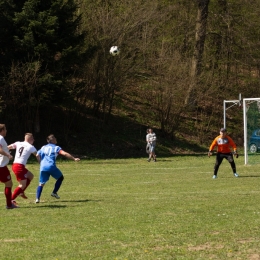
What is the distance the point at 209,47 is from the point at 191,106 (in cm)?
505

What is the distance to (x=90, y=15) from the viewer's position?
41062 millimetres

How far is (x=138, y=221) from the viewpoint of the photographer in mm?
11867

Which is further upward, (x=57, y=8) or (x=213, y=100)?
(x=57, y=8)

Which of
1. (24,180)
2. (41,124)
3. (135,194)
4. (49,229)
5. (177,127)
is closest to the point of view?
(49,229)

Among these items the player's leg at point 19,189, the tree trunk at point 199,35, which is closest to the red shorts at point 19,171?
the player's leg at point 19,189

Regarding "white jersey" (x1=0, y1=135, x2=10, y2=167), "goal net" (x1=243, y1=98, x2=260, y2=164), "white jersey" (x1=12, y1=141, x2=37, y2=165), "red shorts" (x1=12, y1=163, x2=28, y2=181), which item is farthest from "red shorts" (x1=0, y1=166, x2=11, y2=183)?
"goal net" (x1=243, y1=98, x2=260, y2=164)

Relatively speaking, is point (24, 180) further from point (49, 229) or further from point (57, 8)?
point (57, 8)

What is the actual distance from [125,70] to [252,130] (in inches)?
474

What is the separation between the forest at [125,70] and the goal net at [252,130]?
31.7 ft

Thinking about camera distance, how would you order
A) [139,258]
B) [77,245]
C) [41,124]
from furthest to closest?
[41,124] < [77,245] < [139,258]

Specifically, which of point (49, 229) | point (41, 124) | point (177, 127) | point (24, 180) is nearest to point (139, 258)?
point (49, 229)

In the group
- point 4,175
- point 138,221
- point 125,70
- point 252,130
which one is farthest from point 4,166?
point 125,70

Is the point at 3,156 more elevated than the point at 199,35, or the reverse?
the point at 199,35

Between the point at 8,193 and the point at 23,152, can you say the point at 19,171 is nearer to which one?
the point at 23,152
